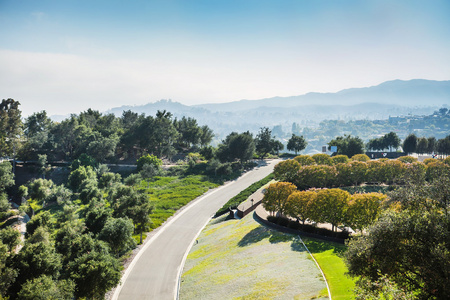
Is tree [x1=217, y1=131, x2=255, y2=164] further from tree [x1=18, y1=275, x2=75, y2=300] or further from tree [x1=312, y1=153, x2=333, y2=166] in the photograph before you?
tree [x1=18, y1=275, x2=75, y2=300]

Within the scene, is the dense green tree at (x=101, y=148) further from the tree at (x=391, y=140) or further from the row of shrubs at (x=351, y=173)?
the tree at (x=391, y=140)

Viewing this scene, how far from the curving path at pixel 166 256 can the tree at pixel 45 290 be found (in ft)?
22.0

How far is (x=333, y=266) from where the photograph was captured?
2336 cm

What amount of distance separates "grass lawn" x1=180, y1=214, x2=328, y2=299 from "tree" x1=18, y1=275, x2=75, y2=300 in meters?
10.2

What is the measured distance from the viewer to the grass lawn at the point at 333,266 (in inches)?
758

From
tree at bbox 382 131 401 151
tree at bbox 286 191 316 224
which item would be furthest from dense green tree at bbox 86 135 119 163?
tree at bbox 382 131 401 151

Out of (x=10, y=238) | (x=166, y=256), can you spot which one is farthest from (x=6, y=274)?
(x=166, y=256)

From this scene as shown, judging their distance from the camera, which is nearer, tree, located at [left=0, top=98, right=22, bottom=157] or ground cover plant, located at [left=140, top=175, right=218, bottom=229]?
ground cover plant, located at [left=140, top=175, right=218, bottom=229]

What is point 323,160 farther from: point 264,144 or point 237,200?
point 264,144

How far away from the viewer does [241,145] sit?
81.0 meters

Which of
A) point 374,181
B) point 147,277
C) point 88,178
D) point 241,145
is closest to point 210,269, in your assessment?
point 147,277

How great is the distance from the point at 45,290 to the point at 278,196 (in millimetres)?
27894

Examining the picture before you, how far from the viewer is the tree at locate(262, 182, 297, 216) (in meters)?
37.4

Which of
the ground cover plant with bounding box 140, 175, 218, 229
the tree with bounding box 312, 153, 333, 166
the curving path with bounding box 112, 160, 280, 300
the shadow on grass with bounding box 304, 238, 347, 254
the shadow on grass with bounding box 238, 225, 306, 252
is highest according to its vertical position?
the tree with bounding box 312, 153, 333, 166
